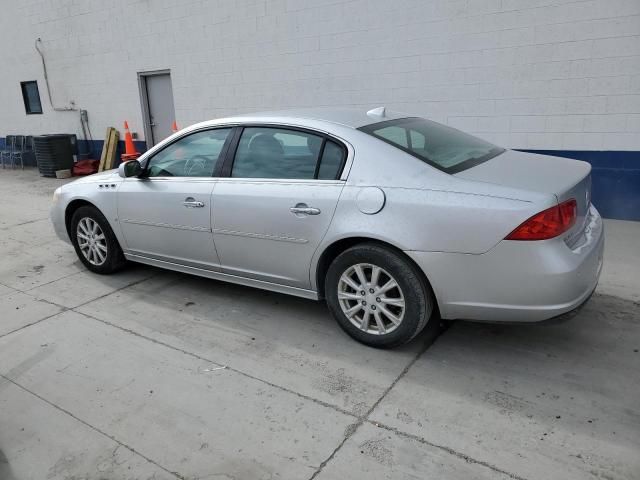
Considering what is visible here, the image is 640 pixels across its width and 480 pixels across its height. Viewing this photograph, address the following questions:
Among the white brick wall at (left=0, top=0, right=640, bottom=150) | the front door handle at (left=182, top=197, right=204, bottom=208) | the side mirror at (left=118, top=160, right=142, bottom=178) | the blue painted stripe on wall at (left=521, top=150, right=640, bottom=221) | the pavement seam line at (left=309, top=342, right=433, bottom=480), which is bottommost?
the pavement seam line at (left=309, top=342, right=433, bottom=480)

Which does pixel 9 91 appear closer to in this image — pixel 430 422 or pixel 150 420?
pixel 150 420

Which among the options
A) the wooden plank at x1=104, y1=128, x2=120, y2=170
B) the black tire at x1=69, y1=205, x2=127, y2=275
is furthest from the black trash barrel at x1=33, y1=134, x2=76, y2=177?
the black tire at x1=69, y1=205, x2=127, y2=275

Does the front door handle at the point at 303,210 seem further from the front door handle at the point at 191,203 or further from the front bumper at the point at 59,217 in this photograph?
the front bumper at the point at 59,217

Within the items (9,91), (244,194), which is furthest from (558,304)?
(9,91)

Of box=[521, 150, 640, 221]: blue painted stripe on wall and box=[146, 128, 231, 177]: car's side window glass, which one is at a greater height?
box=[146, 128, 231, 177]: car's side window glass

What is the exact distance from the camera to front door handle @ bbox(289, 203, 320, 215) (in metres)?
3.41

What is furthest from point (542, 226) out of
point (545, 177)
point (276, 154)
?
point (276, 154)

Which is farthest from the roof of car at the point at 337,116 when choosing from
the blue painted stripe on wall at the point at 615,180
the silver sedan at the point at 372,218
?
the blue painted stripe on wall at the point at 615,180

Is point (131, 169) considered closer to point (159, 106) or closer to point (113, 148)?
point (159, 106)

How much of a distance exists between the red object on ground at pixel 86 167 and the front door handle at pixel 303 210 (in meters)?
9.69

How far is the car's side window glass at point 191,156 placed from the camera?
13.3 feet

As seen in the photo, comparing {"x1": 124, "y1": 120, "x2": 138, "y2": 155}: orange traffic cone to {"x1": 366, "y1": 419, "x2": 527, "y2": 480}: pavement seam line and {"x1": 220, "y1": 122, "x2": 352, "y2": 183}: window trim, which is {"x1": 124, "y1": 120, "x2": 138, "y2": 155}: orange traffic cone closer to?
{"x1": 220, "y1": 122, "x2": 352, "y2": 183}: window trim

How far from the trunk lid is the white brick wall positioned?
10.2 feet

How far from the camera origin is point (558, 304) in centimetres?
284
